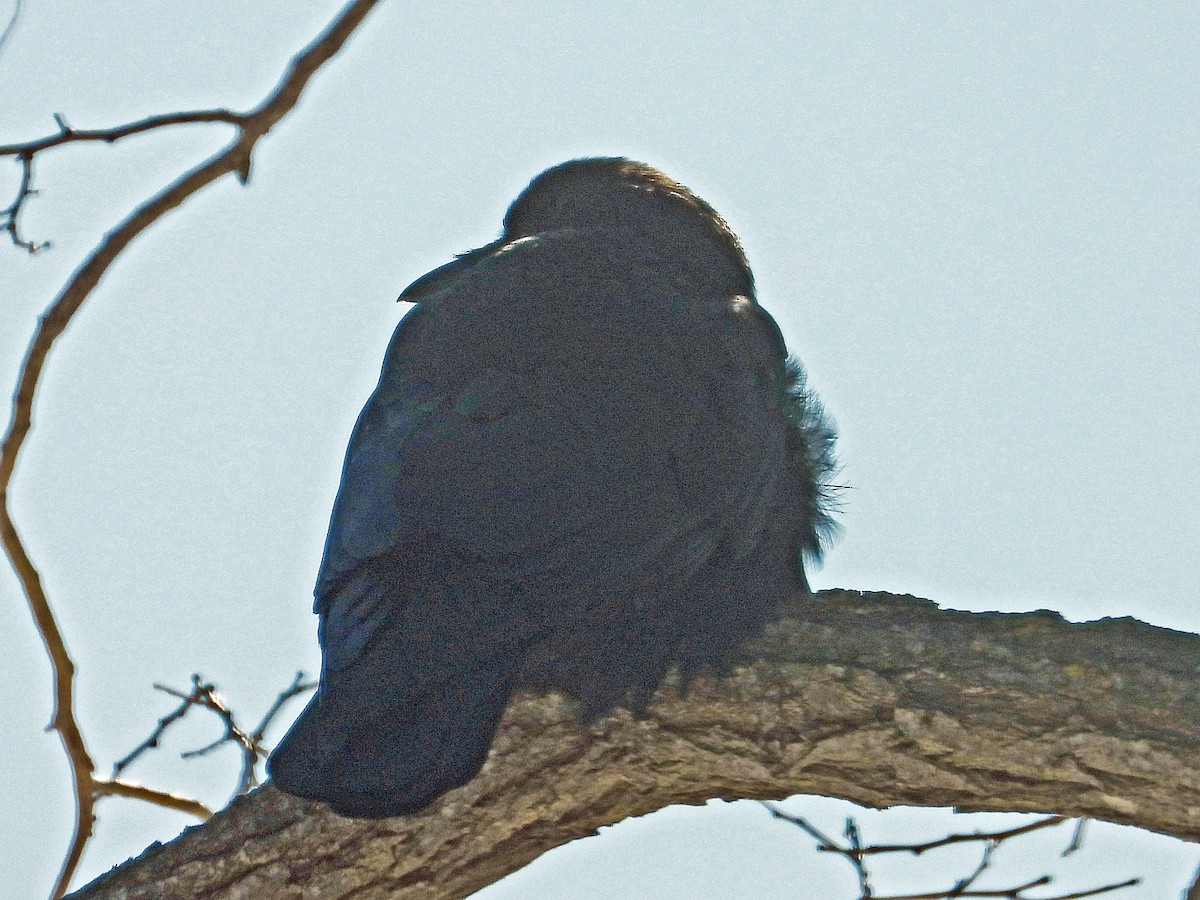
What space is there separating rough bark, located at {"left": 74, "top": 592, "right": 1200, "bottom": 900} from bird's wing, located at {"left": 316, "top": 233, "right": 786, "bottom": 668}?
0.30 meters

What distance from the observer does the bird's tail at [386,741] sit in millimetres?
2379

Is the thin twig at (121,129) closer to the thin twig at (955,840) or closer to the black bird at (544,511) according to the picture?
the black bird at (544,511)

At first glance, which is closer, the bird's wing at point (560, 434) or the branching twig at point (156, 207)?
the branching twig at point (156, 207)

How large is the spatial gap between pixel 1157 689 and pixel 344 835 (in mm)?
1421

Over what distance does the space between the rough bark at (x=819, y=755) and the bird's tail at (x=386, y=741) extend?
175 mm

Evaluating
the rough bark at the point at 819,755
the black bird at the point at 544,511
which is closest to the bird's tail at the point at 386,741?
the black bird at the point at 544,511

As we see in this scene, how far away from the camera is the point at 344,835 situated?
2520mm

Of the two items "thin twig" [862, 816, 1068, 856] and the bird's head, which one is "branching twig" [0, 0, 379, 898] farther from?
"thin twig" [862, 816, 1068, 856]

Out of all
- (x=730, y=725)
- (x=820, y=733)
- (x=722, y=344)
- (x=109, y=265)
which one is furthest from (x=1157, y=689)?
(x=109, y=265)

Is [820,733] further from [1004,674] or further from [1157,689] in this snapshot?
[1157,689]

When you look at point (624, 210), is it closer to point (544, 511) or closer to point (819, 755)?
point (544, 511)

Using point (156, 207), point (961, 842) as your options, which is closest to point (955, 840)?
point (961, 842)

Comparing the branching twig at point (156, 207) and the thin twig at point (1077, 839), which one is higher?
the branching twig at point (156, 207)

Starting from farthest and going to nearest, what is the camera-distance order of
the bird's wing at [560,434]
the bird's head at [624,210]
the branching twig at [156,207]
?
1. the bird's head at [624,210]
2. the bird's wing at [560,434]
3. the branching twig at [156,207]
